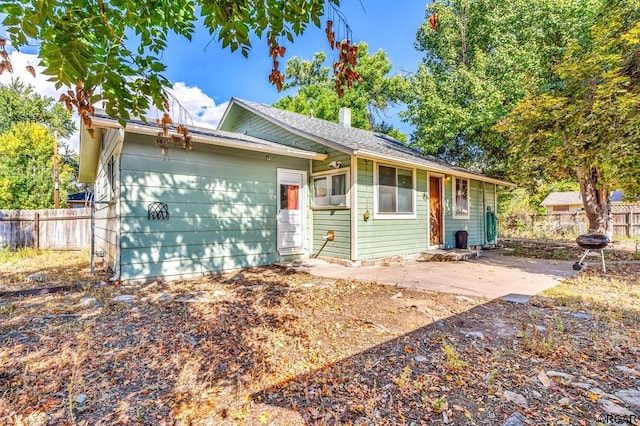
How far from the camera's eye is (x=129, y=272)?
5.16 m

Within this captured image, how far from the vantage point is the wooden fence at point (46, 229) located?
9375 mm

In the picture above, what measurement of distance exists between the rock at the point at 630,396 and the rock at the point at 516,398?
61 cm

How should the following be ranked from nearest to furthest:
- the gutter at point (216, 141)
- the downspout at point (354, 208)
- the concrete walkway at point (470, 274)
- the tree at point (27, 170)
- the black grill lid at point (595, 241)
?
1. the gutter at point (216, 141)
2. the concrete walkway at point (470, 274)
3. the black grill lid at point (595, 241)
4. the downspout at point (354, 208)
5. the tree at point (27, 170)

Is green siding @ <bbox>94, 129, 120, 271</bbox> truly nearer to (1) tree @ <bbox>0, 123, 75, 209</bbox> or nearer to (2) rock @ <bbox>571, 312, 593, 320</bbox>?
(2) rock @ <bbox>571, 312, 593, 320</bbox>

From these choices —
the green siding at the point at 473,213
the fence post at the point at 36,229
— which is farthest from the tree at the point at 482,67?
the fence post at the point at 36,229

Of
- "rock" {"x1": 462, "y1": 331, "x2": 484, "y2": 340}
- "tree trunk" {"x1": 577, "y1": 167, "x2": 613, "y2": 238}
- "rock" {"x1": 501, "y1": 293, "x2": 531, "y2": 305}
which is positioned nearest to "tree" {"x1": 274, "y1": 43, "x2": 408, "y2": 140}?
"tree trunk" {"x1": 577, "y1": 167, "x2": 613, "y2": 238}

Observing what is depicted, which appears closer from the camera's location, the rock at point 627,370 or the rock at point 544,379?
the rock at point 544,379

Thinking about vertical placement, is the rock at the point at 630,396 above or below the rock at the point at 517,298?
below

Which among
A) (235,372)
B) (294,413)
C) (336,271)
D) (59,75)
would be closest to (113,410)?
(235,372)

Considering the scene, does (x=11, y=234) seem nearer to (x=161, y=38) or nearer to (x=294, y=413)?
(x=161, y=38)

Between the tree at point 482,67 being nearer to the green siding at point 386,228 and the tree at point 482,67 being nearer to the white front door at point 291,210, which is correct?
the green siding at point 386,228

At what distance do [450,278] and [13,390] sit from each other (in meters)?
5.67

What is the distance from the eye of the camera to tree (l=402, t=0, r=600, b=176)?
33.0 ft

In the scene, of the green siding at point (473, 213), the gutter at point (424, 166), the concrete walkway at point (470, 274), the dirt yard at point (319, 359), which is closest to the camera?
the dirt yard at point (319, 359)
